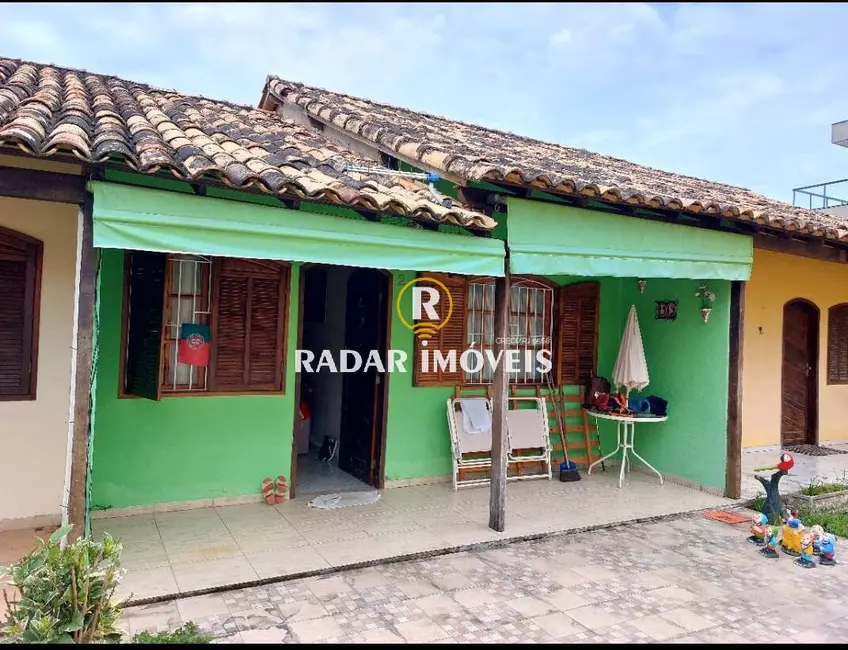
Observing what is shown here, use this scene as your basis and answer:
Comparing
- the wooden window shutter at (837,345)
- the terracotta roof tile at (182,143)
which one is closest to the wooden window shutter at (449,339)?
the terracotta roof tile at (182,143)

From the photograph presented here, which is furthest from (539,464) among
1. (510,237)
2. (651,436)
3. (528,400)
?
(510,237)

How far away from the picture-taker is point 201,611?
15.4 ft

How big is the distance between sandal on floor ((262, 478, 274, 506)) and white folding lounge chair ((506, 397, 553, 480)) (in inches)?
129

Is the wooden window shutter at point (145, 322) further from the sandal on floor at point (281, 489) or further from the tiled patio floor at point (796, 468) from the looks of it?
the tiled patio floor at point (796, 468)

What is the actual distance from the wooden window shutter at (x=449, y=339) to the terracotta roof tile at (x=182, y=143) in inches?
79.4

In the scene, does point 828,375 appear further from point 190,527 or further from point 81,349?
point 81,349

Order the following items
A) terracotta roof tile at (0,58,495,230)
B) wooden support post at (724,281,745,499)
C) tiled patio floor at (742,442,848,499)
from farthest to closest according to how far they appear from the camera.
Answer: tiled patio floor at (742,442,848,499)
wooden support post at (724,281,745,499)
terracotta roof tile at (0,58,495,230)

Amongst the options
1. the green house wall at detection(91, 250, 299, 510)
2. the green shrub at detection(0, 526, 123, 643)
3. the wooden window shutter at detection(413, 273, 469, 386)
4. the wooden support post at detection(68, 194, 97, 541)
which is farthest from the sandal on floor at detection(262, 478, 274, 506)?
the green shrub at detection(0, 526, 123, 643)

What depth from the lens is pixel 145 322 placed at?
633cm

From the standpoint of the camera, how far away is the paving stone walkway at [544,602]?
Answer: 4.53 meters

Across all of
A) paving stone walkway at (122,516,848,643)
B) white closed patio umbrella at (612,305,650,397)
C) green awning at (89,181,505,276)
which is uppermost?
green awning at (89,181,505,276)

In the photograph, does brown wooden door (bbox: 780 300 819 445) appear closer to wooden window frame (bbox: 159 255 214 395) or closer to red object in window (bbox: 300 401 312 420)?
red object in window (bbox: 300 401 312 420)

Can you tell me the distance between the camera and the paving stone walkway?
453 cm

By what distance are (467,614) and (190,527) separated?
317 cm
